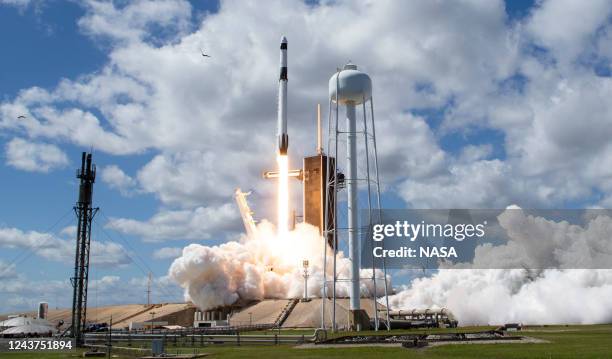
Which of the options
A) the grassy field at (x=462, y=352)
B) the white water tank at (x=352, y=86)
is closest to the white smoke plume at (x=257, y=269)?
the white water tank at (x=352, y=86)

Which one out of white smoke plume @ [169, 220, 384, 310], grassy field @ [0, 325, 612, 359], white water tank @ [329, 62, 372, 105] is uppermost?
white water tank @ [329, 62, 372, 105]

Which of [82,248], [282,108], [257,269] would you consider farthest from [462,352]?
[257,269]

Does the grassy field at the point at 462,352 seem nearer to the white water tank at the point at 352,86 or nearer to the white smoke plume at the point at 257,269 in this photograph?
the white water tank at the point at 352,86

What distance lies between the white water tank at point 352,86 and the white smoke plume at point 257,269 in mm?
34128

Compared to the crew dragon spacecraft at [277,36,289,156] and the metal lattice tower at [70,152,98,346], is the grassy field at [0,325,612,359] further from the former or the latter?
the crew dragon spacecraft at [277,36,289,156]

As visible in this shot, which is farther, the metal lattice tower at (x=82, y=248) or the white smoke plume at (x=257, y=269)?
the white smoke plume at (x=257, y=269)

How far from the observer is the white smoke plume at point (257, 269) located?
99.8m

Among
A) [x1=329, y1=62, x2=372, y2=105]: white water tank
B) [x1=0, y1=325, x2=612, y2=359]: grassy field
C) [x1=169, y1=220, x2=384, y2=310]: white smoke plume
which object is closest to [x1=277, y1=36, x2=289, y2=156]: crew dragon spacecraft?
[x1=169, y1=220, x2=384, y2=310]: white smoke plume

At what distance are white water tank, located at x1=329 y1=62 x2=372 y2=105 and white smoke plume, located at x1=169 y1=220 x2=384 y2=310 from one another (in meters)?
34.1

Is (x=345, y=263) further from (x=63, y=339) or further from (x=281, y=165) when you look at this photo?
(x=63, y=339)

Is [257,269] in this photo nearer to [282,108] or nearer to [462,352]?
[282,108]

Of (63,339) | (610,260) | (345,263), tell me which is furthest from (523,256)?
(63,339)

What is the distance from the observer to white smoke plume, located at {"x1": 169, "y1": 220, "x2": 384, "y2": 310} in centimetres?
9975

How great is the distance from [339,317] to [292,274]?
28.9 meters
